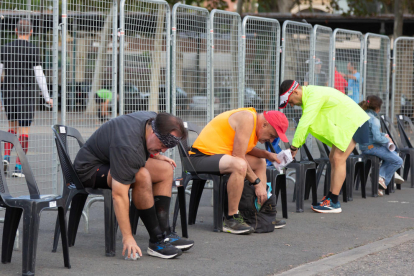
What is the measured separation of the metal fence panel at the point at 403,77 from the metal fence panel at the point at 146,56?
224 inches

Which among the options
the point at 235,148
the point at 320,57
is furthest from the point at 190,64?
the point at 320,57

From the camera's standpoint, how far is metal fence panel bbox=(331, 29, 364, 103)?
380 inches

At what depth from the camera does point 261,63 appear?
27.3 ft

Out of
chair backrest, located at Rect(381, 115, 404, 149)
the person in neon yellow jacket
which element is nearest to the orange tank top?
the person in neon yellow jacket

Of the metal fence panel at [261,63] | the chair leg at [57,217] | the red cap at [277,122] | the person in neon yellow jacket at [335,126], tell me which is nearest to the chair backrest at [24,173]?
the chair leg at [57,217]

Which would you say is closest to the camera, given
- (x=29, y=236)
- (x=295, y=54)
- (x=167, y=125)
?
(x=29, y=236)

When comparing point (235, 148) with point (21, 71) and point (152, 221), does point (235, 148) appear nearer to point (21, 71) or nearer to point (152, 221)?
point (152, 221)

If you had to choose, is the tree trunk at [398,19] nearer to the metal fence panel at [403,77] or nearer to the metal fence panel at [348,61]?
the metal fence panel at [403,77]

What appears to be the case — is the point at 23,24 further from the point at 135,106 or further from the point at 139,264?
the point at 139,264

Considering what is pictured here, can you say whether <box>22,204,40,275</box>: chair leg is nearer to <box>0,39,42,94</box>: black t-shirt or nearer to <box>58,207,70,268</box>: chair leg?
<box>58,207,70,268</box>: chair leg

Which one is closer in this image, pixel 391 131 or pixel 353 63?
pixel 391 131

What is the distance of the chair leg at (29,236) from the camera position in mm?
4105

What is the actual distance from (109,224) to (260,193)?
1.64 metres

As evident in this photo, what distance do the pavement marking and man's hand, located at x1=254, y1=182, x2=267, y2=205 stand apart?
1.01 metres
